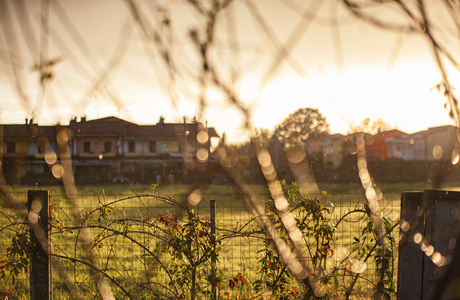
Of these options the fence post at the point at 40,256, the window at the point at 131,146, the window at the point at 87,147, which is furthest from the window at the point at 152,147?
the fence post at the point at 40,256

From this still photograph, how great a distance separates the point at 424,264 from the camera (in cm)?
284

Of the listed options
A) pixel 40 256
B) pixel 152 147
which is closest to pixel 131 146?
pixel 152 147

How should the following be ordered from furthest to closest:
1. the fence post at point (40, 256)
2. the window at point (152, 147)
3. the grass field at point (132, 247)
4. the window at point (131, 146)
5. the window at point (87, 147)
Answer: the window at point (131, 146) < the window at point (87, 147) < the window at point (152, 147) < the grass field at point (132, 247) < the fence post at point (40, 256)

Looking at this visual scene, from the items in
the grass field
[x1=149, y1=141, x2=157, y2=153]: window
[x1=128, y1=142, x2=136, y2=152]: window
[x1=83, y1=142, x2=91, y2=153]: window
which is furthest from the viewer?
[x1=128, y1=142, x2=136, y2=152]: window

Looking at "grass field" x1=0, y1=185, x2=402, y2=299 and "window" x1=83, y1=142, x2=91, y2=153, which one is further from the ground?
"window" x1=83, y1=142, x2=91, y2=153

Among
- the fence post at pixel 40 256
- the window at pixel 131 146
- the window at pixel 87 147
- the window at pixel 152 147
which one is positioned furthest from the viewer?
the window at pixel 131 146

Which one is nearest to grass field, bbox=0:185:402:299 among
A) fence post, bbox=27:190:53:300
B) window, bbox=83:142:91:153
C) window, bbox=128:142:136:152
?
fence post, bbox=27:190:53:300

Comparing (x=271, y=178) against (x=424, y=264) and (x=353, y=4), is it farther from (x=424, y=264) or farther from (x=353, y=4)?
(x=424, y=264)

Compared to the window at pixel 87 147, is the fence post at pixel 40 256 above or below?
below

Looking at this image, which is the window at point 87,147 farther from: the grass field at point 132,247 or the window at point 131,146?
the grass field at point 132,247

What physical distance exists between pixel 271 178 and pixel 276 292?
2.29m

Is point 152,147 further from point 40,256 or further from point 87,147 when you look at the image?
point 40,256

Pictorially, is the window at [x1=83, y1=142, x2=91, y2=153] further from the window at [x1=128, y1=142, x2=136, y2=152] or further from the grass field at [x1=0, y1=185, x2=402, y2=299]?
the grass field at [x1=0, y1=185, x2=402, y2=299]

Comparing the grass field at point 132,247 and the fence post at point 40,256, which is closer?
the fence post at point 40,256
